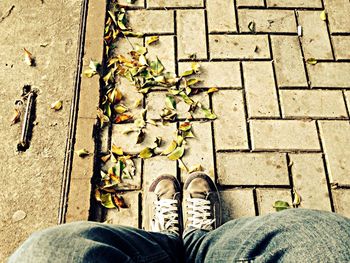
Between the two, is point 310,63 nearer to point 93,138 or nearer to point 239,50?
point 239,50

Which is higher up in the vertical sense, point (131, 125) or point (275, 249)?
point (131, 125)

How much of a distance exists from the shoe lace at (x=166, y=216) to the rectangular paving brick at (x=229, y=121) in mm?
449

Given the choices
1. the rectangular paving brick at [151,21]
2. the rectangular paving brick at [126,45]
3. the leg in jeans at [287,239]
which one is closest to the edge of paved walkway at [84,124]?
the rectangular paving brick at [126,45]

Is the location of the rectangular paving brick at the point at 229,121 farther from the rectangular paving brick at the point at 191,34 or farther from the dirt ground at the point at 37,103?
the dirt ground at the point at 37,103

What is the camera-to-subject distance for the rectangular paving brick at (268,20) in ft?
8.30

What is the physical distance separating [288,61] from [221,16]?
0.57m

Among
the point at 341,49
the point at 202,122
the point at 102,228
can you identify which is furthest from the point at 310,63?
the point at 102,228

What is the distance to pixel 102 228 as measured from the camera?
1255mm

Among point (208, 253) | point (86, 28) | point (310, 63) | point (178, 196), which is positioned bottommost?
point (208, 253)

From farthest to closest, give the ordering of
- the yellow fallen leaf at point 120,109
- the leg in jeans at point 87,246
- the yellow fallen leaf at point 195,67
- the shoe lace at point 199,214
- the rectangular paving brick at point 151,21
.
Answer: the rectangular paving brick at point 151,21, the yellow fallen leaf at point 195,67, the yellow fallen leaf at point 120,109, the shoe lace at point 199,214, the leg in jeans at point 87,246

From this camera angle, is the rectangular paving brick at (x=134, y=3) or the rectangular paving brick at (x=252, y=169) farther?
the rectangular paving brick at (x=134, y=3)

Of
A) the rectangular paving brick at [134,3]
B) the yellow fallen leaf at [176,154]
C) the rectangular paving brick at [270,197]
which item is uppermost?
the rectangular paving brick at [134,3]

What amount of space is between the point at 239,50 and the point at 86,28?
1.07m

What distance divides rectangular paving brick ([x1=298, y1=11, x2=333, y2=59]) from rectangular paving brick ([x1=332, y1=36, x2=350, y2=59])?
41 mm
